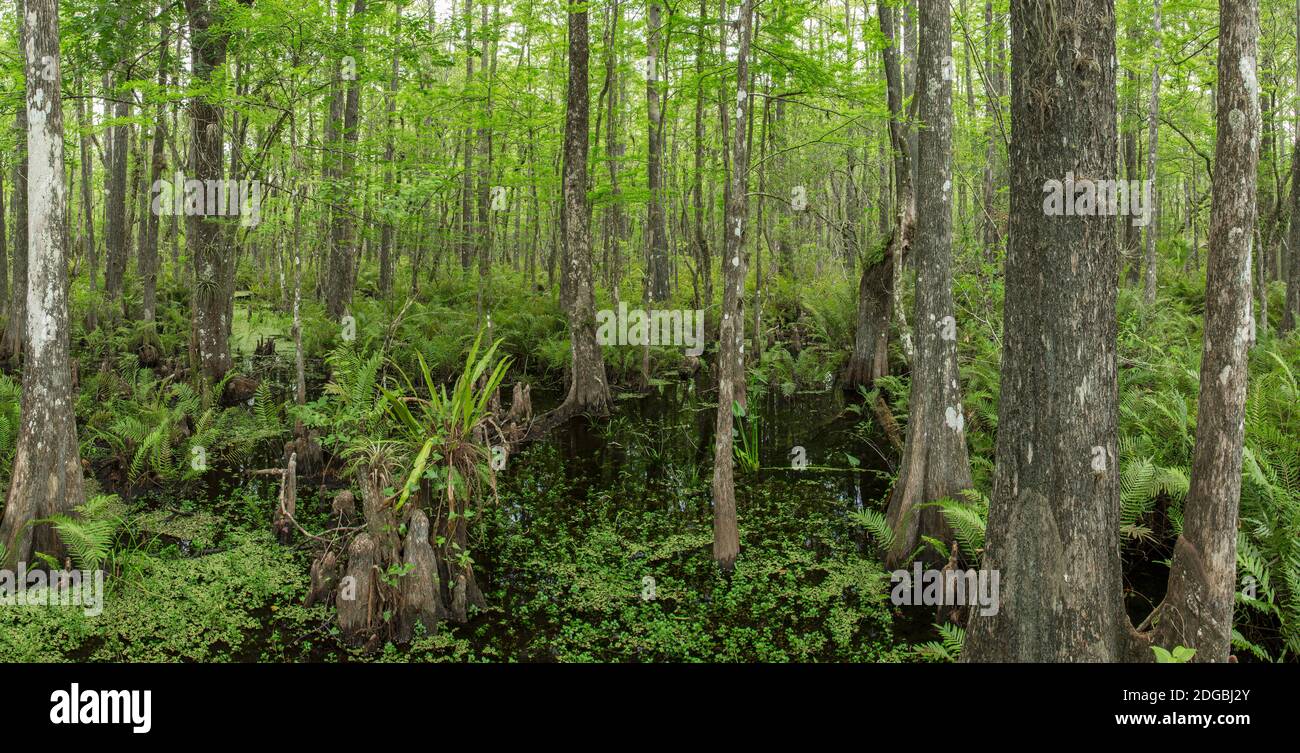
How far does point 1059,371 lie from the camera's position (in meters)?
3.91

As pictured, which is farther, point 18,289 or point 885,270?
point 885,270

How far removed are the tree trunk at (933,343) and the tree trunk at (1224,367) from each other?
226 centimetres

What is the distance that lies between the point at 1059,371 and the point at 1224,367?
94 cm

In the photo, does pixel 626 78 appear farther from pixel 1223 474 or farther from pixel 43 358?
pixel 1223 474

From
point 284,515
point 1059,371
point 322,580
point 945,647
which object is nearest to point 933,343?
point 945,647

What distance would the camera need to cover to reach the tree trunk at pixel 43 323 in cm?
597

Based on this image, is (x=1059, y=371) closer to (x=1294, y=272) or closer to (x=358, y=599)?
(x=358, y=599)

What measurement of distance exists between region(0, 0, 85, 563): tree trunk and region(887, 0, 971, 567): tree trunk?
22.0ft

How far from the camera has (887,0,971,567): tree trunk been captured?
253 inches

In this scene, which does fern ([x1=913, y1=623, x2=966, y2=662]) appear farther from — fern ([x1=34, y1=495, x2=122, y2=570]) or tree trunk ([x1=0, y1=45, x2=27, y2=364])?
tree trunk ([x1=0, y1=45, x2=27, y2=364])

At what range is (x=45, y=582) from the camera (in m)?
5.98

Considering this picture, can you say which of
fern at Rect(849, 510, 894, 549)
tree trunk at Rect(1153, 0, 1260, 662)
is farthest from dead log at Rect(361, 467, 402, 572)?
tree trunk at Rect(1153, 0, 1260, 662)
